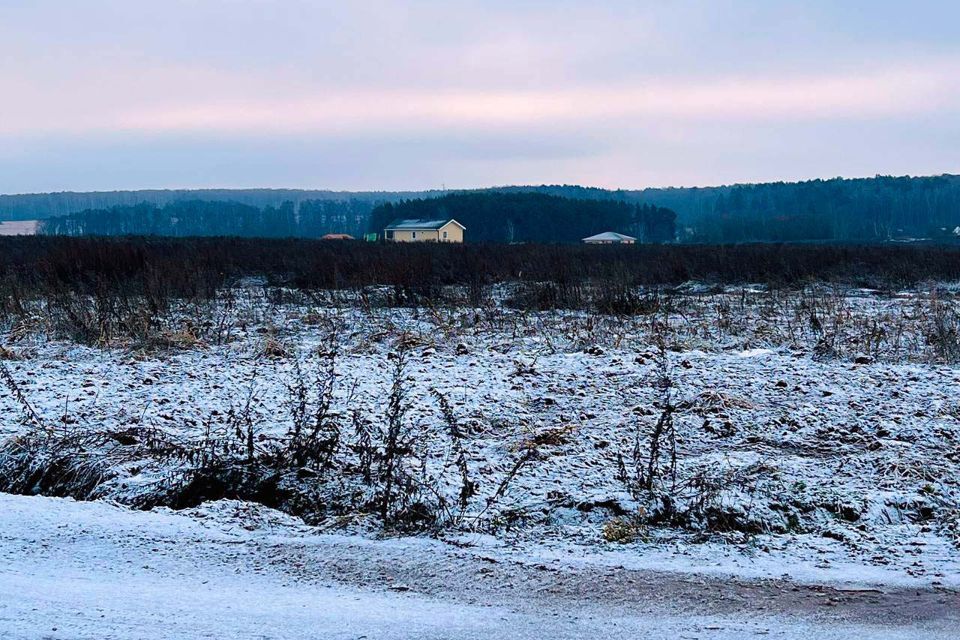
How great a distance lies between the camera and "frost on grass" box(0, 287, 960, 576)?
463cm

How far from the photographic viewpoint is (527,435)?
238 inches

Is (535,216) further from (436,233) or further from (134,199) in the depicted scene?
(134,199)

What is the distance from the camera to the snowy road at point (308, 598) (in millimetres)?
3223

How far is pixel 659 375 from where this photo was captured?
24.7 ft

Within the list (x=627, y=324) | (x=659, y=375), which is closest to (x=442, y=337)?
(x=627, y=324)

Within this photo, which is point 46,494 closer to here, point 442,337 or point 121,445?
point 121,445

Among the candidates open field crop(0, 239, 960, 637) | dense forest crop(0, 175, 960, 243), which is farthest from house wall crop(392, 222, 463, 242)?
open field crop(0, 239, 960, 637)

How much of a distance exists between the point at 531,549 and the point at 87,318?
8255mm

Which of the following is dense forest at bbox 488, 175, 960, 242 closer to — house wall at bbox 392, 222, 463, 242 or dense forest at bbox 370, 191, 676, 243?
dense forest at bbox 370, 191, 676, 243

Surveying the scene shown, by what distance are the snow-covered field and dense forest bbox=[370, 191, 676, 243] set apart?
82.3 m

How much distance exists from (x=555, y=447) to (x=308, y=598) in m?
2.55

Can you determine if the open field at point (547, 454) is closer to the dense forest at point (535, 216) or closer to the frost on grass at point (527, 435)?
the frost on grass at point (527, 435)

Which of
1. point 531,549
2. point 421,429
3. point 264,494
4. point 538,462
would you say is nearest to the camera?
point 531,549

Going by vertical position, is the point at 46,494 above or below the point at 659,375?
below
